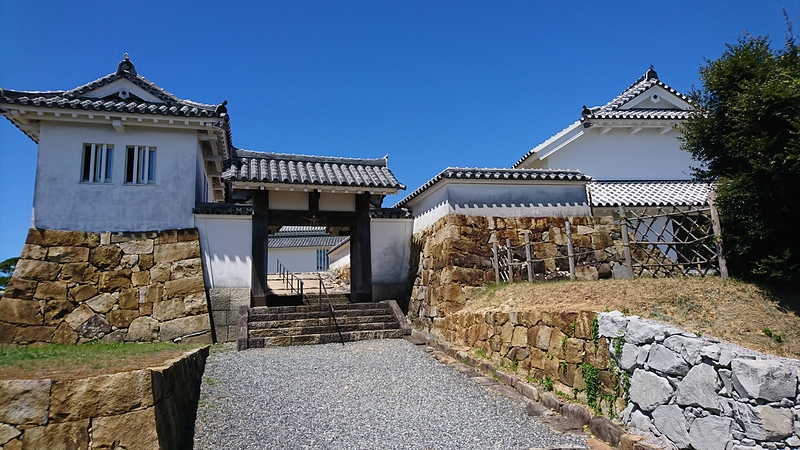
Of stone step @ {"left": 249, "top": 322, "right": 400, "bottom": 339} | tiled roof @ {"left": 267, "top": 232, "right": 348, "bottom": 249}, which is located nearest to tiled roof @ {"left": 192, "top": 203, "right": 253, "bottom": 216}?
stone step @ {"left": 249, "top": 322, "right": 400, "bottom": 339}

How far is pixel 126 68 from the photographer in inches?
514

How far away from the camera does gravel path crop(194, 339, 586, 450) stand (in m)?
5.97

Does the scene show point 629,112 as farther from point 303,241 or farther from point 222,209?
point 303,241

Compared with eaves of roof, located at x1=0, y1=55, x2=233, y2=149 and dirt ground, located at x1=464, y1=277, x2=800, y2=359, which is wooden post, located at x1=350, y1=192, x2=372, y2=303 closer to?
eaves of roof, located at x1=0, y1=55, x2=233, y2=149

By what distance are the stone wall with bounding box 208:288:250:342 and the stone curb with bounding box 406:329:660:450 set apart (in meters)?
5.58

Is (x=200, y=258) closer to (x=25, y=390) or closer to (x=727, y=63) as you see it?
(x=25, y=390)

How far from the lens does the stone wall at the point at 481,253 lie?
40.5ft

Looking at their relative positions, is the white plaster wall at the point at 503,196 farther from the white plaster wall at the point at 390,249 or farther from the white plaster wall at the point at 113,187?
the white plaster wall at the point at 113,187

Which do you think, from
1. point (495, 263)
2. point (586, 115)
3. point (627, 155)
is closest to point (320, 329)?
point (495, 263)

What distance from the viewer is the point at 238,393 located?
24.7 ft

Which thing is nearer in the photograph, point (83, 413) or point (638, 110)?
point (83, 413)


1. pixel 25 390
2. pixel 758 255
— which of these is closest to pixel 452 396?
pixel 758 255

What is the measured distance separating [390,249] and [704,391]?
1063cm

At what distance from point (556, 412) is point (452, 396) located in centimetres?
164
